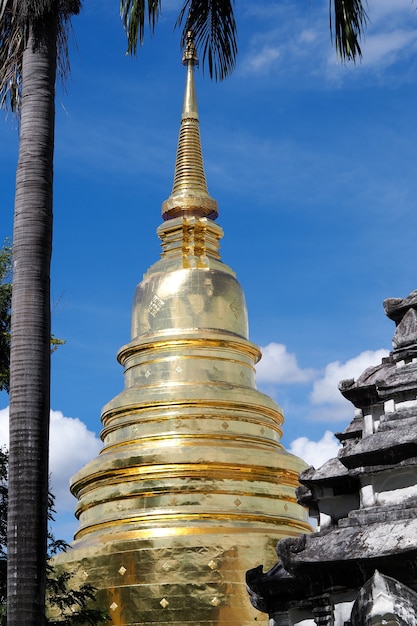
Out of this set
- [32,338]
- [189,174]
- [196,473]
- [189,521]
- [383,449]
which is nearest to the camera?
[32,338]

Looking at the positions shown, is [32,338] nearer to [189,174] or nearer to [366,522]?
[366,522]

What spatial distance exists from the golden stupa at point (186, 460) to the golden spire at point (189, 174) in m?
0.03

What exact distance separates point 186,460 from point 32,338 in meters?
12.0

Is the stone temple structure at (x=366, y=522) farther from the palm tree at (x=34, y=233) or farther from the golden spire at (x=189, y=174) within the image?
the golden spire at (x=189, y=174)

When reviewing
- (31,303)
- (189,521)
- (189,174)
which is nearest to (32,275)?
(31,303)

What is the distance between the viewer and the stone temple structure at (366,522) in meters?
10.9

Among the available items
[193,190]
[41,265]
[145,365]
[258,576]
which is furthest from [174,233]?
[41,265]

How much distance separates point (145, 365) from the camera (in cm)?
2378

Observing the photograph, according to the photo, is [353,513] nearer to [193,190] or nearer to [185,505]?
[185,505]

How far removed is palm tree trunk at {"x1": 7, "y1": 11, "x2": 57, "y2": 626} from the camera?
920 cm

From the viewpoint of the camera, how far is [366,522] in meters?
11.7

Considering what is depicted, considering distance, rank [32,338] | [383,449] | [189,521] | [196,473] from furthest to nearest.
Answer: [196,473]
[189,521]
[383,449]
[32,338]

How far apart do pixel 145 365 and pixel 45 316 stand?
13881mm

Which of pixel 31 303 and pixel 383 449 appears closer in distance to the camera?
pixel 31 303
